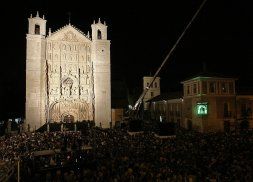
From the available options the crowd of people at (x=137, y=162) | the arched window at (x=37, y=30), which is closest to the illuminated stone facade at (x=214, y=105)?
the crowd of people at (x=137, y=162)

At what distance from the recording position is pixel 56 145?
20.3 meters

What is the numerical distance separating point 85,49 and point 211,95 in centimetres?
2238

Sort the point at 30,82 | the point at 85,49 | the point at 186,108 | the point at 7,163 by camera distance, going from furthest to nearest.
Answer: the point at 85,49 → the point at 30,82 → the point at 186,108 → the point at 7,163

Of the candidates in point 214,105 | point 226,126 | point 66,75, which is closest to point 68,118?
point 66,75

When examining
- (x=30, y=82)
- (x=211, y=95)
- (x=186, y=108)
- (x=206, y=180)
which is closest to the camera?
(x=206, y=180)

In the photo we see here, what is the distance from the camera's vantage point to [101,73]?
43.6 metres

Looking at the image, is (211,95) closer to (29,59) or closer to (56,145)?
(56,145)

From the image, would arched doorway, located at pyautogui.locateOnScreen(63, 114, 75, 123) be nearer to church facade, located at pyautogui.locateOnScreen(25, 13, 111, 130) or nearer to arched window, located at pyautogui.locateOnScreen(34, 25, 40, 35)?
church facade, located at pyautogui.locateOnScreen(25, 13, 111, 130)

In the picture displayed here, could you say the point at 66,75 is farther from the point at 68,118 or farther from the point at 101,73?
the point at 68,118

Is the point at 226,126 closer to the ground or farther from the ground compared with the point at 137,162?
farther from the ground

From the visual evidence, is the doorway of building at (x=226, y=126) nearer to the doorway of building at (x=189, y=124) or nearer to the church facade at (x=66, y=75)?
the doorway of building at (x=189, y=124)

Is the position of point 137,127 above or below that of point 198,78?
below

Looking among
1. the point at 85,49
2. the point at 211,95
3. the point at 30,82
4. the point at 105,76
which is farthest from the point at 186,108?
the point at 30,82

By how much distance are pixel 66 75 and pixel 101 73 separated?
230 inches
